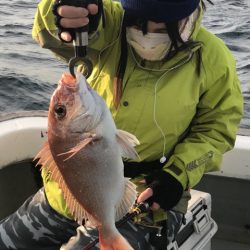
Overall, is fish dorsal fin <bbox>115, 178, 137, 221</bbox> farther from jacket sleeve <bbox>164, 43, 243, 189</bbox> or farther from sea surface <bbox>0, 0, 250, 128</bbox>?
sea surface <bbox>0, 0, 250, 128</bbox>

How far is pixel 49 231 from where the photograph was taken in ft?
9.13

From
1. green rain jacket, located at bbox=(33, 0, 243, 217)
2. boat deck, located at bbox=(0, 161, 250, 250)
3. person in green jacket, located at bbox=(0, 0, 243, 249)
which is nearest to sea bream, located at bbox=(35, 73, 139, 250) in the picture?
person in green jacket, located at bbox=(0, 0, 243, 249)

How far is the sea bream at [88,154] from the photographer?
192 cm

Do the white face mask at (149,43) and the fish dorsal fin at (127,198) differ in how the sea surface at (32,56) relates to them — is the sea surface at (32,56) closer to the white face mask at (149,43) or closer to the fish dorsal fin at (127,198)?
the white face mask at (149,43)

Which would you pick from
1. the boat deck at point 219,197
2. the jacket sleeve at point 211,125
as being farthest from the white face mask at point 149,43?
the boat deck at point 219,197

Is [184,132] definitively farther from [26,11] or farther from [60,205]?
[26,11]

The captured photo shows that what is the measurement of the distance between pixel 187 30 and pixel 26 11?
9568 mm

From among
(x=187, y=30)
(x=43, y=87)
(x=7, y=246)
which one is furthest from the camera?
(x=43, y=87)

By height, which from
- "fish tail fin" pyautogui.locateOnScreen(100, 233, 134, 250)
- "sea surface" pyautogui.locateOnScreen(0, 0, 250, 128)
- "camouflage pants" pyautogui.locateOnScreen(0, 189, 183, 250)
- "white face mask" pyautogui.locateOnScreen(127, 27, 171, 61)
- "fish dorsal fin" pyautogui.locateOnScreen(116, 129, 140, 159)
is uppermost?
"white face mask" pyautogui.locateOnScreen(127, 27, 171, 61)

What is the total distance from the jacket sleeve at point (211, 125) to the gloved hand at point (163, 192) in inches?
2.5

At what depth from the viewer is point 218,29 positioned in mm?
11086

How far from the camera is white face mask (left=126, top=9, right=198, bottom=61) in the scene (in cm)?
257

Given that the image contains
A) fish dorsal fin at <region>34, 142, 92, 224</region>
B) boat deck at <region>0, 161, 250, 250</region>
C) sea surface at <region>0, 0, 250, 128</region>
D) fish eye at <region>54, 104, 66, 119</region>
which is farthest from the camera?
sea surface at <region>0, 0, 250, 128</region>

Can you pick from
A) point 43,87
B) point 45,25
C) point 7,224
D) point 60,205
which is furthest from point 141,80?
point 43,87
